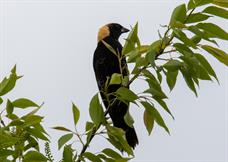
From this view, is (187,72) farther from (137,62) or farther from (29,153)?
(29,153)

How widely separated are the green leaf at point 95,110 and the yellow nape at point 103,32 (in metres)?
2.77

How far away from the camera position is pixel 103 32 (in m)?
4.63

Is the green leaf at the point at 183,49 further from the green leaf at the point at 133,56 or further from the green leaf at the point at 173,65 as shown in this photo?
the green leaf at the point at 133,56

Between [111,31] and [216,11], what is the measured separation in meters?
3.04

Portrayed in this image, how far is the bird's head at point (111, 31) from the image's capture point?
14.9 feet

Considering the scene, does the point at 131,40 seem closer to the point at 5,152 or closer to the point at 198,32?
the point at 198,32

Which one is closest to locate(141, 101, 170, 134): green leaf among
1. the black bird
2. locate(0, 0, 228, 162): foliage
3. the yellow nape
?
locate(0, 0, 228, 162): foliage

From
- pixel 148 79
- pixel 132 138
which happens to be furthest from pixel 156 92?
pixel 132 138

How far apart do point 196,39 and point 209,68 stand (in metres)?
0.13

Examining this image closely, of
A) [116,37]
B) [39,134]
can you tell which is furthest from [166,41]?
[116,37]

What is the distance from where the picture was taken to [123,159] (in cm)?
164

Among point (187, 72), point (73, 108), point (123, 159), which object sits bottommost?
point (123, 159)

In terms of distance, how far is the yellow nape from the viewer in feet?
14.7

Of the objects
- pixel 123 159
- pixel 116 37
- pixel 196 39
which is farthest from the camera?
pixel 116 37
